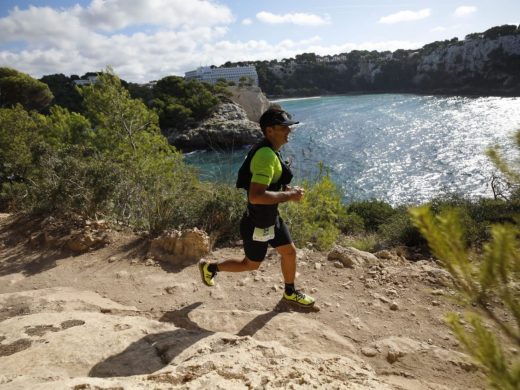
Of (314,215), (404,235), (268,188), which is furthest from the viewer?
(404,235)

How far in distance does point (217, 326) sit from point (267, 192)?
1.40 m

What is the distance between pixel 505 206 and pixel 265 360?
32.1ft

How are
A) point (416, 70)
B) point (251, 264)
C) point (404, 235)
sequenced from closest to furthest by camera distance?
point (251, 264) → point (404, 235) → point (416, 70)

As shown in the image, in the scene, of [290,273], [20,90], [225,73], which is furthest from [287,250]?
[225,73]

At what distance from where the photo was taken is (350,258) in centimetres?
499

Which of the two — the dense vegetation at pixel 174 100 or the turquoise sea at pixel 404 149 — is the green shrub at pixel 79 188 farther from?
the dense vegetation at pixel 174 100

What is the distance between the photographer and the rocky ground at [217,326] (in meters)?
2.39

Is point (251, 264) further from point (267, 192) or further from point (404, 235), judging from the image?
point (404, 235)

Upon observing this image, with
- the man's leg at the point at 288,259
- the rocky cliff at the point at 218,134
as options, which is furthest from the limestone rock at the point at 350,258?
the rocky cliff at the point at 218,134

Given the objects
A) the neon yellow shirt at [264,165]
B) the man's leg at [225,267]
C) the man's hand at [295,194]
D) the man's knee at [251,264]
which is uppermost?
the neon yellow shirt at [264,165]

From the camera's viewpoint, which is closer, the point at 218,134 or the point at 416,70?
the point at 218,134

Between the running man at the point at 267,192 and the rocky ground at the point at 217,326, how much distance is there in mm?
577

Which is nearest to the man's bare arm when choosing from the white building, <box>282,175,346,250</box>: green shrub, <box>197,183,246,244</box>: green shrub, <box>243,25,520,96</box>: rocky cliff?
<box>197,183,246,244</box>: green shrub

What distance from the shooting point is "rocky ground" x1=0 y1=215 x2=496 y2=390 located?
239 cm
